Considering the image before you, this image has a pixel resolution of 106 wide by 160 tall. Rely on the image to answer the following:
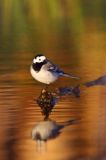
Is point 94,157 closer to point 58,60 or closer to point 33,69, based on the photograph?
point 33,69

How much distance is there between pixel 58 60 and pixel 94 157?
6.82 m

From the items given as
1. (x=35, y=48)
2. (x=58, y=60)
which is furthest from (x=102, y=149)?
(x=35, y=48)

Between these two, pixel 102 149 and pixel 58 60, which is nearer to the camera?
pixel 102 149

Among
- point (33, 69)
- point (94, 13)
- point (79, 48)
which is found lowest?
point (94, 13)

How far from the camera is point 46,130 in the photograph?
833 cm

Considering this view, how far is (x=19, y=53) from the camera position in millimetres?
15180

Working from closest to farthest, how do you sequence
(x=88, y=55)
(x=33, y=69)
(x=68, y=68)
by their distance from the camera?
1. (x=33, y=69)
2. (x=68, y=68)
3. (x=88, y=55)

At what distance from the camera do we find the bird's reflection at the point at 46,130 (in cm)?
789

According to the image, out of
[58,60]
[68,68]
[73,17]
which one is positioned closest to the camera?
[68,68]

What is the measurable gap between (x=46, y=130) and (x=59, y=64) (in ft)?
16.6

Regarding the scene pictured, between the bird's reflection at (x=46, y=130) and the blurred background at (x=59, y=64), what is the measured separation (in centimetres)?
8

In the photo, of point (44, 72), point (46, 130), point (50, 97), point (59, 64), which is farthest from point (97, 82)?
point (46, 130)

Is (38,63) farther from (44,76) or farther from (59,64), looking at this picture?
(59,64)

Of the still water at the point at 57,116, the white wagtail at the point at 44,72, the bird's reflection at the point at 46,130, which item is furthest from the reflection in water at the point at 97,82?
the bird's reflection at the point at 46,130
